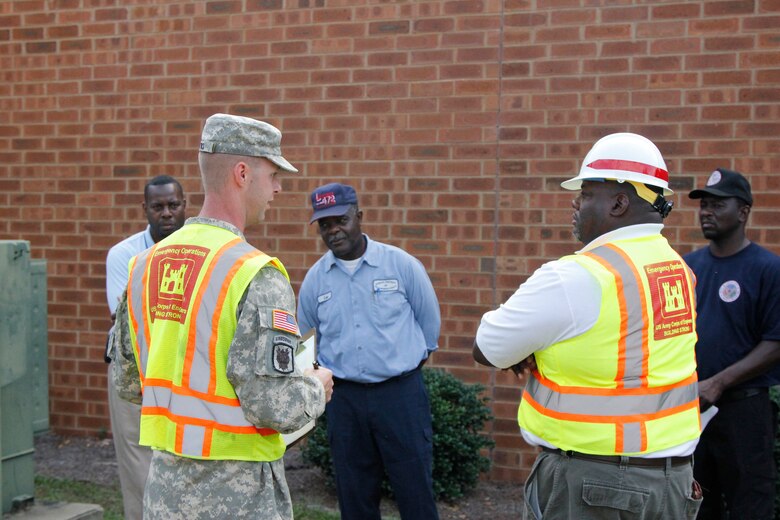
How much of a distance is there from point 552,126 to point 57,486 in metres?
4.59

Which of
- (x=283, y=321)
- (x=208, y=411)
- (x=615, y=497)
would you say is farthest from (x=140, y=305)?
(x=615, y=497)

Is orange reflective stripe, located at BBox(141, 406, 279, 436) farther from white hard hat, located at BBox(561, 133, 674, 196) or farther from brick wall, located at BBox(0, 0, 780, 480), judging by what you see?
brick wall, located at BBox(0, 0, 780, 480)

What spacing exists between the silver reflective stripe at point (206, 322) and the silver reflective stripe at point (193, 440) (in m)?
0.13

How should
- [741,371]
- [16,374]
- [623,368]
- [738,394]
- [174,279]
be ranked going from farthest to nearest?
[16,374] → [738,394] → [741,371] → [623,368] → [174,279]

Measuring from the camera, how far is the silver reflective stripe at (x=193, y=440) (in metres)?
2.81

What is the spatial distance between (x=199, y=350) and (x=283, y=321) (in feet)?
0.98

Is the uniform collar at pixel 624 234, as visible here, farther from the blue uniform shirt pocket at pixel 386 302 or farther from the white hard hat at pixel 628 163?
the blue uniform shirt pocket at pixel 386 302

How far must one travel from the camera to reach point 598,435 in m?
3.01

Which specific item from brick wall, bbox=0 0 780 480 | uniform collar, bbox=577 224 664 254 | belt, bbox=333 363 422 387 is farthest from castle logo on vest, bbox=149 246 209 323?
brick wall, bbox=0 0 780 480

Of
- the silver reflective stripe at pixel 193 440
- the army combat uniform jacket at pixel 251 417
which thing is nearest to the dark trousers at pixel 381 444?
the army combat uniform jacket at pixel 251 417

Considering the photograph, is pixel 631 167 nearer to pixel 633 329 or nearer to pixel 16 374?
pixel 633 329

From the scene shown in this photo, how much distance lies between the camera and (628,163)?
3146mm

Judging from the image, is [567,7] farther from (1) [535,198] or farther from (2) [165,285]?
(2) [165,285]

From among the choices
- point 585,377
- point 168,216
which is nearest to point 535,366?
point 585,377
